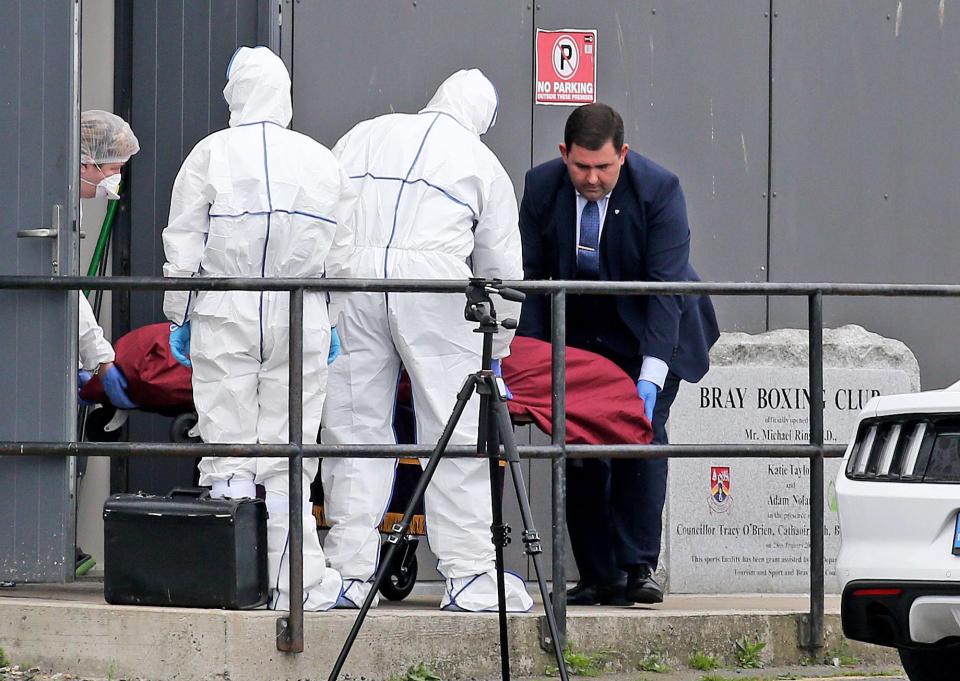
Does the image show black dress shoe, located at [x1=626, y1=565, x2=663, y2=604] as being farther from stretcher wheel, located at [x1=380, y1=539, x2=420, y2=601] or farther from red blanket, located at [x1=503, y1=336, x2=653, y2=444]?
stretcher wheel, located at [x1=380, y1=539, x2=420, y2=601]

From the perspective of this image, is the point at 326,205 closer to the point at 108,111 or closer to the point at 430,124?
the point at 430,124

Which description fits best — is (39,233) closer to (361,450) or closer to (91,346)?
(91,346)

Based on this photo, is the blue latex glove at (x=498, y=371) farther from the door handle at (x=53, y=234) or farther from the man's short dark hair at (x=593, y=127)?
the door handle at (x=53, y=234)

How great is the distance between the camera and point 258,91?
576 centimetres

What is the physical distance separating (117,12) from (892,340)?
13.1 feet

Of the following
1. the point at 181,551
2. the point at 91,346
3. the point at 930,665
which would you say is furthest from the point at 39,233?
the point at 930,665

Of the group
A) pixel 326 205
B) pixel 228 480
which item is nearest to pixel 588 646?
pixel 228 480

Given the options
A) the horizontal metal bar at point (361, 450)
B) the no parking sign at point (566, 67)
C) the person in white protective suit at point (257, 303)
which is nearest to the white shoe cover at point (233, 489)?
the person in white protective suit at point (257, 303)

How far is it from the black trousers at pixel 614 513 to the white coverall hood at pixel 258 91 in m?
1.82

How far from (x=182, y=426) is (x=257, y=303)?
34.7 inches

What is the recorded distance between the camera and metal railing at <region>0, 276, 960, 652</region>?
5199 millimetres

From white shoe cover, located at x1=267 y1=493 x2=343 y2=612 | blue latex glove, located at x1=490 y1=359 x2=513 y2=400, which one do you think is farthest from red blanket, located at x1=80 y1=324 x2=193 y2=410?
blue latex glove, located at x1=490 y1=359 x2=513 y2=400

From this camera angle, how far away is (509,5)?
7.25m

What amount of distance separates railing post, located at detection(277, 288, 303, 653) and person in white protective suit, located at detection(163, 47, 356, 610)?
0.25 metres
